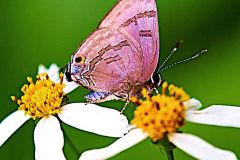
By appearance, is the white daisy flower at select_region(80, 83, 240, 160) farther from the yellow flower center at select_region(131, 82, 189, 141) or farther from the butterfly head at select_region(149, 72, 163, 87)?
the butterfly head at select_region(149, 72, 163, 87)

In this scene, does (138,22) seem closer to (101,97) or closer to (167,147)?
(101,97)

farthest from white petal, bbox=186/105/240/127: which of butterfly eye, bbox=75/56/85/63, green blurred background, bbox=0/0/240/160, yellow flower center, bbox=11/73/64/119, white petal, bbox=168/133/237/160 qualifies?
green blurred background, bbox=0/0/240/160

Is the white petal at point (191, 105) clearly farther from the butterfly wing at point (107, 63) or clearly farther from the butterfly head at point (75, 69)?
the butterfly head at point (75, 69)

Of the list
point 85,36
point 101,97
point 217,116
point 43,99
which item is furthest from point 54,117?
point 85,36

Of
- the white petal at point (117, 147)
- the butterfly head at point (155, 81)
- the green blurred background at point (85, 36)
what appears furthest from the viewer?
the green blurred background at point (85, 36)

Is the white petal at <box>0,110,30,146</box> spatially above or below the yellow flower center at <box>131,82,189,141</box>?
above

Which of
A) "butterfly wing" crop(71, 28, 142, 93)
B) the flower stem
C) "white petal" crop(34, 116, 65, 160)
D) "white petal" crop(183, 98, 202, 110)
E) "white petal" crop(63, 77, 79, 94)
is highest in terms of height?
"butterfly wing" crop(71, 28, 142, 93)

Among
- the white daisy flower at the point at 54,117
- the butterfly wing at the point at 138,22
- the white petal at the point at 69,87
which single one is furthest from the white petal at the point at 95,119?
the butterfly wing at the point at 138,22
